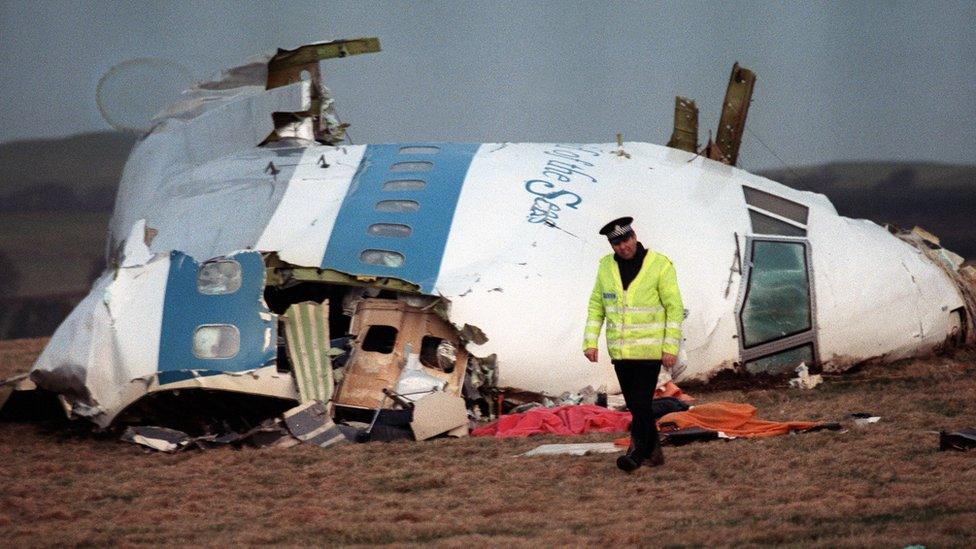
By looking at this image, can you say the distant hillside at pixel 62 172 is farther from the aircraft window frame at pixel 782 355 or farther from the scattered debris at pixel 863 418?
the scattered debris at pixel 863 418

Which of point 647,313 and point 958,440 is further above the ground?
point 647,313

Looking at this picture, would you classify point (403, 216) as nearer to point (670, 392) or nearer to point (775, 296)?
point (670, 392)

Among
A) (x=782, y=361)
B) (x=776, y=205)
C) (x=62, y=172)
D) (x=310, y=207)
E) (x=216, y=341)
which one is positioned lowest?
(x=782, y=361)

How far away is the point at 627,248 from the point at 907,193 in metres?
22.9

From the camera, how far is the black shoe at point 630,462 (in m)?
11.0

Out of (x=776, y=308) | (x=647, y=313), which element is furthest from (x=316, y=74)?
(x=647, y=313)

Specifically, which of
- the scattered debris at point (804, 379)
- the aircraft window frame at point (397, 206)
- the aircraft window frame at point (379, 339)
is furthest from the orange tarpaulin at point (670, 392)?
the aircraft window frame at point (397, 206)

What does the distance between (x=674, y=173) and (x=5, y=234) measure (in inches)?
957

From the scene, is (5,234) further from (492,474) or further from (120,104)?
(492,474)

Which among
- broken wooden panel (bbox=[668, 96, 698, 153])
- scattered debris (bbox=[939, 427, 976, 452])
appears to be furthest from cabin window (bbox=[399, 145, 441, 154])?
scattered debris (bbox=[939, 427, 976, 452])

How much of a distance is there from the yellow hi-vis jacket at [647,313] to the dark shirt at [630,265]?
4cm

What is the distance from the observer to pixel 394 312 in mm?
14234

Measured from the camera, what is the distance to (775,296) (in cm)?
1530

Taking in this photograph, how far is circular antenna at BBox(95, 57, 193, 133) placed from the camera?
19.1m
